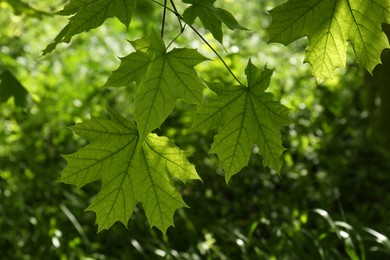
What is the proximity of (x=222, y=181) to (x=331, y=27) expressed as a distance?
2280 millimetres

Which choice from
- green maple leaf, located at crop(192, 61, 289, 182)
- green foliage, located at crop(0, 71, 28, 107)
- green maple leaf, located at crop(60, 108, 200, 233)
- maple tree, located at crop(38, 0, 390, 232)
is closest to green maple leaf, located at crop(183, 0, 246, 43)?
maple tree, located at crop(38, 0, 390, 232)

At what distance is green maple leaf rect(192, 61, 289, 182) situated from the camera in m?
1.32

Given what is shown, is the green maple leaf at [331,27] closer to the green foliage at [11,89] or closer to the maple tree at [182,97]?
the maple tree at [182,97]

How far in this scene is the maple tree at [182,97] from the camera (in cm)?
120

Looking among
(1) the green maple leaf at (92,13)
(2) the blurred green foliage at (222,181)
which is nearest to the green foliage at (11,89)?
(2) the blurred green foliage at (222,181)

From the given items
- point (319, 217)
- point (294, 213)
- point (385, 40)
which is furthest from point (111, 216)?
point (319, 217)

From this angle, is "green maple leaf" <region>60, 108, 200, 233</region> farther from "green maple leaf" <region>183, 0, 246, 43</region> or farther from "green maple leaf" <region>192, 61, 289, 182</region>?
"green maple leaf" <region>183, 0, 246, 43</region>

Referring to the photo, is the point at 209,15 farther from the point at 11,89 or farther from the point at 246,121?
the point at 11,89

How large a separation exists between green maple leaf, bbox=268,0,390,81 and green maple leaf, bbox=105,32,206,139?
0.60 ft

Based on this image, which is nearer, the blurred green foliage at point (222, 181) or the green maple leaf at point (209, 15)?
the green maple leaf at point (209, 15)

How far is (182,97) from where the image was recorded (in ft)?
3.96

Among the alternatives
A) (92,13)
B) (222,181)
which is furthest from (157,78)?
(222,181)

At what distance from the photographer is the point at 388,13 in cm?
119

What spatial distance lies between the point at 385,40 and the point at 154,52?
0.47 m
